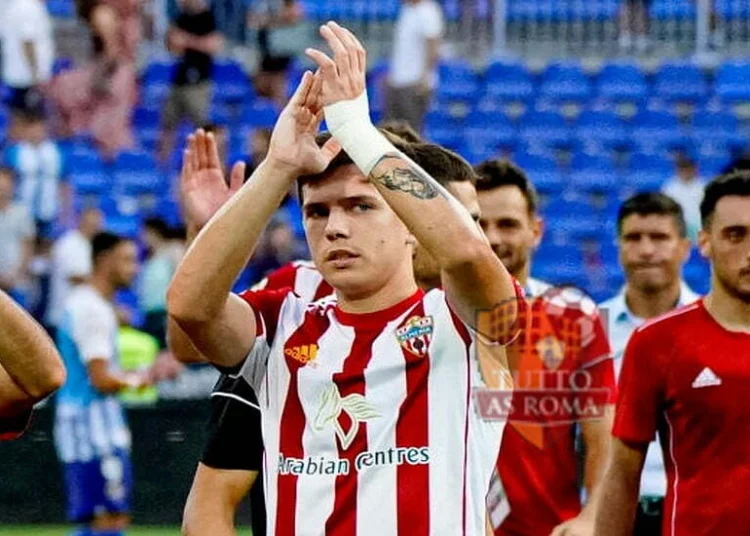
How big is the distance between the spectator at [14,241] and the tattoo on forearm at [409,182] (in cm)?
1188

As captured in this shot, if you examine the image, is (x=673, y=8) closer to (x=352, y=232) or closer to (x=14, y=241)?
(x=14, y=241)

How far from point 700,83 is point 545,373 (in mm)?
12373

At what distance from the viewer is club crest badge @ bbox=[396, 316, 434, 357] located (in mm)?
4742

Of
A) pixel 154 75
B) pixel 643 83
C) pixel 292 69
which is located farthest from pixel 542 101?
pixel 154 75

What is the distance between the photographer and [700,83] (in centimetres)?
1969

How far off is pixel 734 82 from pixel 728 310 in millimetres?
14284

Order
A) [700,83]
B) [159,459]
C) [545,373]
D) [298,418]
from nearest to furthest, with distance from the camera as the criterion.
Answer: [298,418], [545,373], [159,459], [700,83]

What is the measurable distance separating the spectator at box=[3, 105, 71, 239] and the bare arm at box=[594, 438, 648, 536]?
38.1 feet

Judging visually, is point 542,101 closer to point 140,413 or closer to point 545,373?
point 140,413

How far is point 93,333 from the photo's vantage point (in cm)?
1124

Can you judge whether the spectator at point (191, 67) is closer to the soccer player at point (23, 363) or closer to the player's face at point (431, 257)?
the player's face at point (431, 257)

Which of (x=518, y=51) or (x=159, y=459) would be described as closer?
(x=159, y=459)

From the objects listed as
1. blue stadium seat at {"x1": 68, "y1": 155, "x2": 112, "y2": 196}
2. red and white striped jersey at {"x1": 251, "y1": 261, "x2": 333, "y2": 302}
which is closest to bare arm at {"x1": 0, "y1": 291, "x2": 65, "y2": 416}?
red and white striped jersey at {"x1": 251, "y1": 261, "x2": 333, "y2": 302}

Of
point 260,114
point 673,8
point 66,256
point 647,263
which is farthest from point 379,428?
point 673,8
